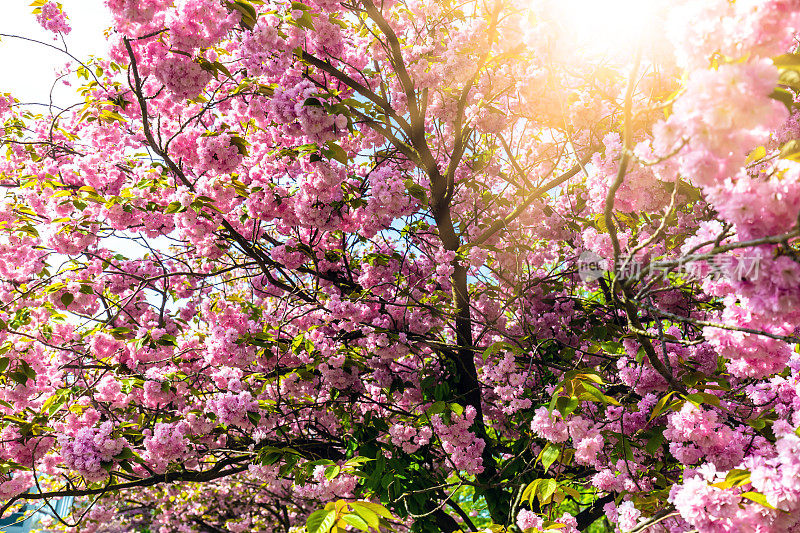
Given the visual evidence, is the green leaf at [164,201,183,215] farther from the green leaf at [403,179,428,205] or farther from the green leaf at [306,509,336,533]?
the green leaf at [306,509,336,533]

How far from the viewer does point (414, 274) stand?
5645 millimetres

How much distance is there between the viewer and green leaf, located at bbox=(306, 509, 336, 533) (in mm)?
1698

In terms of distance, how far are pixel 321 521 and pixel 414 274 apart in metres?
4.01

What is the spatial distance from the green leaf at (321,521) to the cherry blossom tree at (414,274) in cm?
4

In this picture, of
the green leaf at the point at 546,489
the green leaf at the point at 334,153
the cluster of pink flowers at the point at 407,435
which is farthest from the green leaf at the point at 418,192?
the green leaf at the point at 546,489

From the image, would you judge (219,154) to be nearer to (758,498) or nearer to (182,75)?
(182,75)

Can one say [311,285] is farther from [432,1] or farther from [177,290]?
[432,1]

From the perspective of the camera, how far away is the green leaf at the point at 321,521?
1.70 meters

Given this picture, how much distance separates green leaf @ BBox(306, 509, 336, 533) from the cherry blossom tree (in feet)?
0.12

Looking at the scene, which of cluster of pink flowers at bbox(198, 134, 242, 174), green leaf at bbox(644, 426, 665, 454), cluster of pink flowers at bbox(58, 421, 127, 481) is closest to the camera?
green leaf at bbox(644, 426, 665, 454)

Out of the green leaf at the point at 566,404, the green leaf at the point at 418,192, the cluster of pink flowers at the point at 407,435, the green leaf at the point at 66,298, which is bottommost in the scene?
the green leaf at the point at 566,404

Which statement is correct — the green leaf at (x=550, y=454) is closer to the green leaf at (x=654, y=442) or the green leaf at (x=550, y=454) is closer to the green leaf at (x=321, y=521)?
the green leaf at (x=654, y=442)

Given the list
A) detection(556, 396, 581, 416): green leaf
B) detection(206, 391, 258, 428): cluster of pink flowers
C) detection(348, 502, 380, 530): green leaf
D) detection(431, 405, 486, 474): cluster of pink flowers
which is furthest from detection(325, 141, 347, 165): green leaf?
detection(348, 502, 380, 530): green leaf

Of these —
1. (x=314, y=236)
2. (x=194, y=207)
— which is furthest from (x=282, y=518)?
(x=194, y=207)
